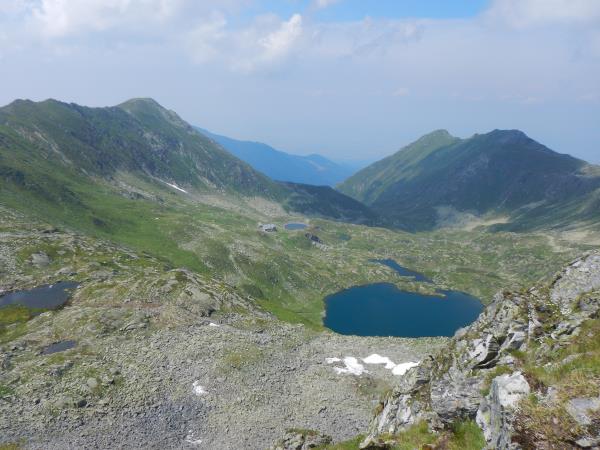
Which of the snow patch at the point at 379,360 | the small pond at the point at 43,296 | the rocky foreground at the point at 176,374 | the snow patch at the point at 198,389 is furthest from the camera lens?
the small pond at the point at 43,296

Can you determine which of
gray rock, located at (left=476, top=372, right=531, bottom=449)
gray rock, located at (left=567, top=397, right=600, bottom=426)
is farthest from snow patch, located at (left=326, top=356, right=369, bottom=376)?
gray rock, located at (left=567, top=397, right=600, bottom=426)

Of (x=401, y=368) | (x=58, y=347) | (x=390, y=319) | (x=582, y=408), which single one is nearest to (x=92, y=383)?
(x=58, y=347)

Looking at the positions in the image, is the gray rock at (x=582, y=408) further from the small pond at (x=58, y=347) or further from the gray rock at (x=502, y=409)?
the small pond at (x=58, y=347)

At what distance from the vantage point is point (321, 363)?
64.2 meters

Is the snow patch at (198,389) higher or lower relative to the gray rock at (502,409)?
lower

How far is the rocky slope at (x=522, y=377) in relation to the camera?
56.7 feet

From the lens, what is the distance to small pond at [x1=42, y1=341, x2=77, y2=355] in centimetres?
6266

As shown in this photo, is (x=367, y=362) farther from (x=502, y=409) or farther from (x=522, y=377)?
Result: (x=502, y=409)

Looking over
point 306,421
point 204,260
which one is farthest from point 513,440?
point 204,260

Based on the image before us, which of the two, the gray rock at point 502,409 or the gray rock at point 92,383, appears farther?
the gray rock at point 92,383

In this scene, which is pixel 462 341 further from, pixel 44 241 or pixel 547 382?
pixel 44 241

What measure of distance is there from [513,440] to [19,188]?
22035cm

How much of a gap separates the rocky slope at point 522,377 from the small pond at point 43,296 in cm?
7930

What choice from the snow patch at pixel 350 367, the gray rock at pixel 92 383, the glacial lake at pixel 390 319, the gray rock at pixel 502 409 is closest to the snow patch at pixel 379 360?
the snow patch at pixel 350 367
